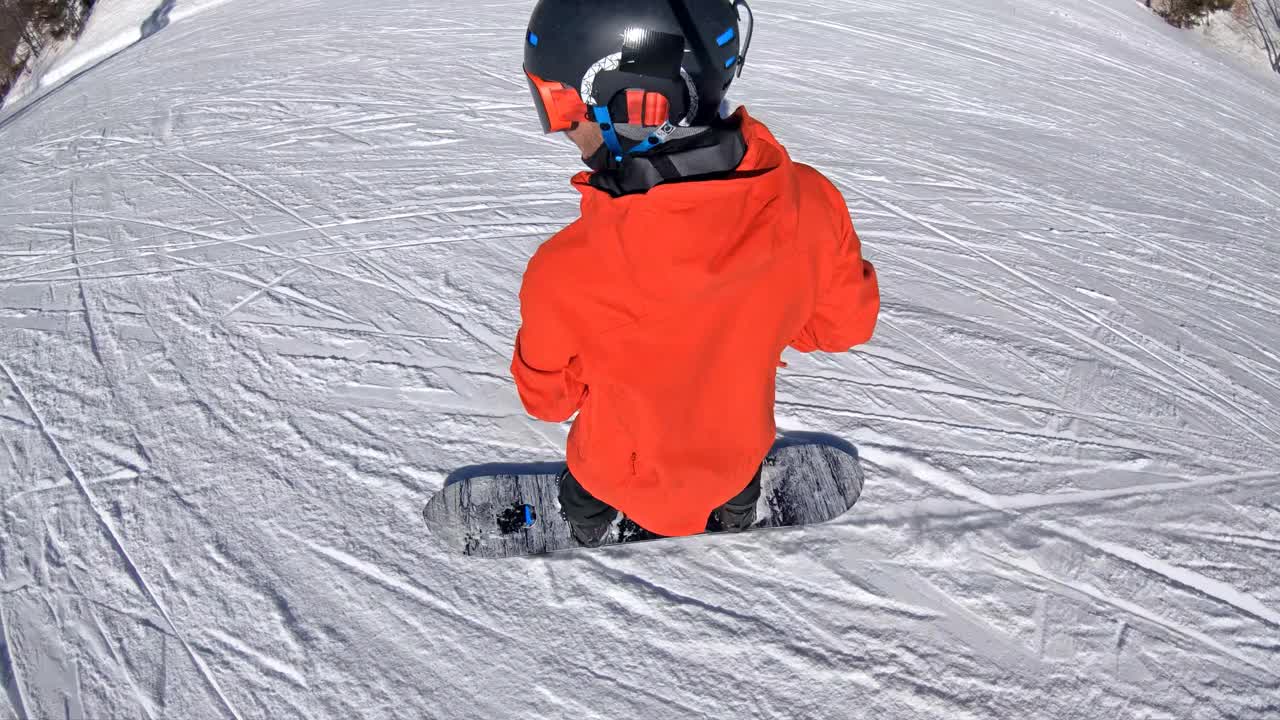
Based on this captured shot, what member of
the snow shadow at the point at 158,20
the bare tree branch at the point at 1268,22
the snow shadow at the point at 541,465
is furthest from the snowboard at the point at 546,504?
the bare tree branch at the point at 1268,22

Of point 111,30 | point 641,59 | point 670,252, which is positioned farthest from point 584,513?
point 111,30

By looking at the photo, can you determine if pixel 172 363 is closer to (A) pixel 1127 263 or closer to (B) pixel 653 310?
(B) pixel 653 310

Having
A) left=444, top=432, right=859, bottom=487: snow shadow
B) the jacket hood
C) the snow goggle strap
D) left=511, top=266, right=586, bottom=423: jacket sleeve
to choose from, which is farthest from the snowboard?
the snow goggle strap

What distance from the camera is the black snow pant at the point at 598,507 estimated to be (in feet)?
7.20

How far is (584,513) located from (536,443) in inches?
22.5

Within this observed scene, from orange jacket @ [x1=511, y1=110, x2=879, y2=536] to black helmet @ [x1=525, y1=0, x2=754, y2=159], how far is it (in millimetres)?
131

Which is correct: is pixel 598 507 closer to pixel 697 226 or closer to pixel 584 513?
pixel 584 513

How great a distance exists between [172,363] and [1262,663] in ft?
13.1

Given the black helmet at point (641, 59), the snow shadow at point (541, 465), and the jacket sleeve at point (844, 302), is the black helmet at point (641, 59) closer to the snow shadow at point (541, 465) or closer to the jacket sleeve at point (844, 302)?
the jacket sleeve at point (844, 302)

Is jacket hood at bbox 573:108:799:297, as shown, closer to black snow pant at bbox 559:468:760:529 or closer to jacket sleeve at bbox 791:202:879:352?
jacket sleeve at bbox 791:202:879:352

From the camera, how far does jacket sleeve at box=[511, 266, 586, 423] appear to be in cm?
150

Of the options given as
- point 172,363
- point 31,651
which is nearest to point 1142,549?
point 31,651

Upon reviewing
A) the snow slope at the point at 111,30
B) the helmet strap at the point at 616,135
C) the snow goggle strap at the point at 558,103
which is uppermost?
the snow slope at the point at 111,30

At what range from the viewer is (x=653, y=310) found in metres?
1.42
